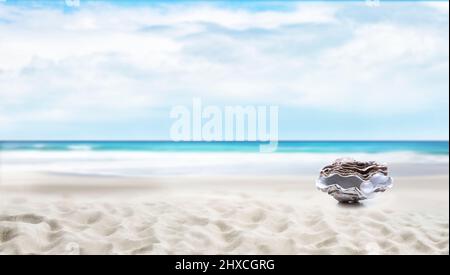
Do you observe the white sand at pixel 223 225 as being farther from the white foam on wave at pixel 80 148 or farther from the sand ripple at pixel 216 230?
the white foam on wave at pixel 80 148

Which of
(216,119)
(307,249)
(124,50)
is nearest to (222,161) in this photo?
(124,50)

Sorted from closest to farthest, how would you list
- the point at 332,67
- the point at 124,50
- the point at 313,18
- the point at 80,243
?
the point at 80,243 < the point at 124,50 < the point at 332,67 < the point at 313,18

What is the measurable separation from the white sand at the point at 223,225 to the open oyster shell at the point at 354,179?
0.07 meters

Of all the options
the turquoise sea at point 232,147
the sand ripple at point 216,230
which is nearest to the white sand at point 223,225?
the sand ripple at point 216,230

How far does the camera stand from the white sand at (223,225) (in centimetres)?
143

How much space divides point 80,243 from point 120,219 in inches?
10.8

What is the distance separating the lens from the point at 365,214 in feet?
5.77

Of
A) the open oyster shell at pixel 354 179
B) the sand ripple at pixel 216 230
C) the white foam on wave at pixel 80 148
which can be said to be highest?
the open oyster shell at pixel 354 179

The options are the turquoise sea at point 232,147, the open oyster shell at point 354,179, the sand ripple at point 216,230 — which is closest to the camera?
the sand ripple at point 216,230

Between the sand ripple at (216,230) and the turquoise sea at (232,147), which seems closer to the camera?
the sand ripple at (216,230)

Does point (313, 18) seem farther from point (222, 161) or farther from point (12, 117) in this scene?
point (12, 117)

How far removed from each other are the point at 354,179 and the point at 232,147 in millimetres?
4646

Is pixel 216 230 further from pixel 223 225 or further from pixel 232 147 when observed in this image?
pixel 232 147

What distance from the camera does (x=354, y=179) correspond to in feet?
5.68
